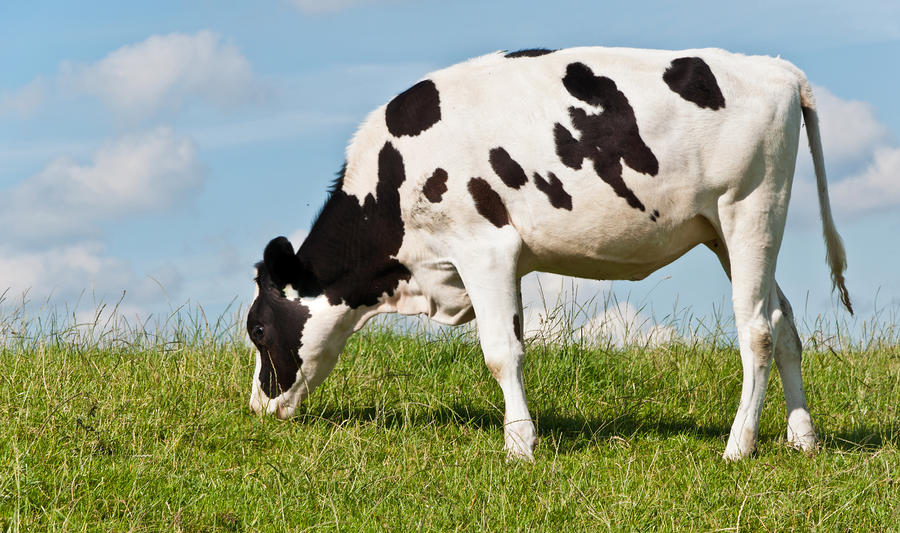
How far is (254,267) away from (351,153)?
1.48 m

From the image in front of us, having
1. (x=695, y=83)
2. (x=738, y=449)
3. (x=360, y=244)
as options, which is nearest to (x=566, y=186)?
(x=695, y=83)

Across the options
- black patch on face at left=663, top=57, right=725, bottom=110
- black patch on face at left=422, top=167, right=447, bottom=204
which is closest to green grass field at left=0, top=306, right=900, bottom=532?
black patch on face at left=422, top=167, right=447, bottom=204

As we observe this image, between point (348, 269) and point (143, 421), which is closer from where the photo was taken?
point (143, 421)

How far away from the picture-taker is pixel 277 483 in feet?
20.7

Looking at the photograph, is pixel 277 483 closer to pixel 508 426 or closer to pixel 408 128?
pixel 508 426

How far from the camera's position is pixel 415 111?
7.62m

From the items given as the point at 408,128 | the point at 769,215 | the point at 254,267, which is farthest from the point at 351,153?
the point at 769,215

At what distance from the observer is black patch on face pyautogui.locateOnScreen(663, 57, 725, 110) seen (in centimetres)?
738

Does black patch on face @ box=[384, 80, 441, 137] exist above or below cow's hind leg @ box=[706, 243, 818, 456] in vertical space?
above

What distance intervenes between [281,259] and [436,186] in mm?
1748

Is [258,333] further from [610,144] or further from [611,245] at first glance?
[610,144]

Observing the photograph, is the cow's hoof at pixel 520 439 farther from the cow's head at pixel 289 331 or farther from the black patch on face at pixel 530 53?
the black patch on face at pixel 530 53

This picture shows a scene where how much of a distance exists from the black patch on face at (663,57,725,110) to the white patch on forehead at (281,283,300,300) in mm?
3567

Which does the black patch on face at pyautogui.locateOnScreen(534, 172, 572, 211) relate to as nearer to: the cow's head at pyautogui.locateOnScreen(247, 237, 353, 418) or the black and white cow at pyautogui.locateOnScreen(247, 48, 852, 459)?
the black and white cow at pyautogui.locateOnScreen(247, 48, 852, 459)
